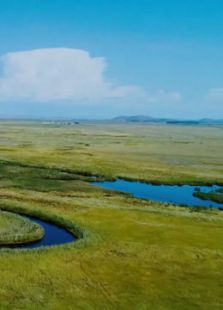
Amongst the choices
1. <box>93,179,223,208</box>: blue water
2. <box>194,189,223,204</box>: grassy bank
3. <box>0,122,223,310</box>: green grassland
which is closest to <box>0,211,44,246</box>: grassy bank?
<box>0,122,223,310</box>: green grassland

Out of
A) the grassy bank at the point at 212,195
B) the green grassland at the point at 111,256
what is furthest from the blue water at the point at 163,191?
the green grassland at the point at 111,256

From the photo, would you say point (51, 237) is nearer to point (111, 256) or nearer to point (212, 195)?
point (111, 256)

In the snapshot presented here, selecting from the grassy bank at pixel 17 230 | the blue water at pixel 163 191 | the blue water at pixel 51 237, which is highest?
the blue water at pixel 163 191

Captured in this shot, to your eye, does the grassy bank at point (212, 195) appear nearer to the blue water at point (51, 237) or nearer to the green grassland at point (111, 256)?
the green grassland at point (111, 256)

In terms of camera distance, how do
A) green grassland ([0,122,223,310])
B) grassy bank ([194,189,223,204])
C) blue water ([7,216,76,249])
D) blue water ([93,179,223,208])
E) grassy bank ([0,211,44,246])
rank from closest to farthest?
1. green grassland ([0,122,223,310])
2. blue water ([7,216,76,249])
3. grassy bank ([0,211,44,246])
4. blue water ([93,179,223,208])
5. grassy bank ([194,189,223,204])

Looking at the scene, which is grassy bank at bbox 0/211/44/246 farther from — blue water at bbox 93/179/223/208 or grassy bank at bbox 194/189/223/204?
grassy bank at bbox 194/189/223/204

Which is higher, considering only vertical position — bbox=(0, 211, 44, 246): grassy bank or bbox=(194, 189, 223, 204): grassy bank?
bbox=(194, 189, 223, 204): grassy bank

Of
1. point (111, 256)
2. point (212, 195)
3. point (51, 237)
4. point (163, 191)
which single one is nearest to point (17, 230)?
point (51, 237)
